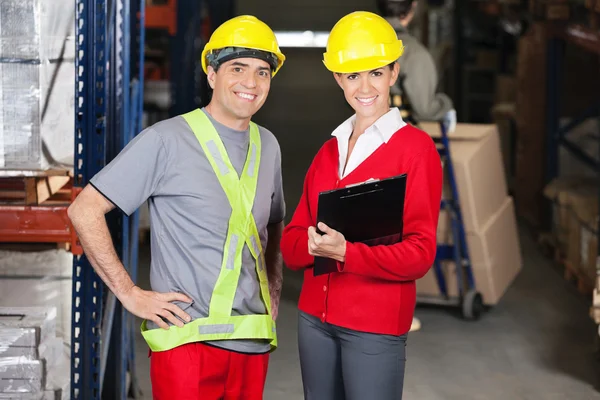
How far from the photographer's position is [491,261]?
747 centimetres

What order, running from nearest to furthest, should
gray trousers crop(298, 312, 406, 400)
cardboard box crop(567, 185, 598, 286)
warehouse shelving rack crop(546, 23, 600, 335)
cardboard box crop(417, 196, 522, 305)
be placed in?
gray trousers crop(298, 312, 406, 400) < cardboard box crop(417, 196, 522, 305) < cardboard box crop(567, 185, 598, 286) < warehouse shelving rack crop(546, 23, 600, 335)

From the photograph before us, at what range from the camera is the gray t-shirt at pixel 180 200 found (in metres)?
3.34

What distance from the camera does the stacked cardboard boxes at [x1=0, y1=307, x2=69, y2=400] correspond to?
4258 millimetres

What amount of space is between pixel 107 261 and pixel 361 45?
3.63 feet

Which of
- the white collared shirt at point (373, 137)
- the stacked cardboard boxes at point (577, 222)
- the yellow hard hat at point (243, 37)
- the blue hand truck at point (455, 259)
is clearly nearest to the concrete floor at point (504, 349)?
the blue hand truck at point (455, 259)

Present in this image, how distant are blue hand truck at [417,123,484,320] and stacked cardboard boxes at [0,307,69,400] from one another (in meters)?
3.54

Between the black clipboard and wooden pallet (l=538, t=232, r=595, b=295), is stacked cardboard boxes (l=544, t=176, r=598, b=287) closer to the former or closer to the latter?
wooden pallet (l=538, t=232, r=595, b=295)

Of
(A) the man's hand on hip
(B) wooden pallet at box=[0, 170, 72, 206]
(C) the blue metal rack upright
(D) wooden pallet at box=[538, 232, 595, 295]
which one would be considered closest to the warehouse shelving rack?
(D) wooden pallet at box=[538, 232, 595, 295]

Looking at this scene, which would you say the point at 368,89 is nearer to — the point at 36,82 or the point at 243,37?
the point at 243,37

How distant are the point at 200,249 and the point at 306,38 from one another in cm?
1963

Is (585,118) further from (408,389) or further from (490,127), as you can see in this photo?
(408,389)

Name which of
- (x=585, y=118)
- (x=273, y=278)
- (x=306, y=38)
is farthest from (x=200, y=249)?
(x=306, y=38)

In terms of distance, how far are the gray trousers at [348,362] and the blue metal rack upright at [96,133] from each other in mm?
1361

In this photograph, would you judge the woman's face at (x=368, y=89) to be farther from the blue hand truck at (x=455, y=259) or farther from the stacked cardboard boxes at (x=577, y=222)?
the stacked cardboard boxes at (x=577, y=222)
